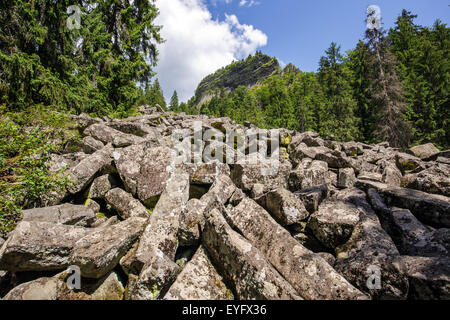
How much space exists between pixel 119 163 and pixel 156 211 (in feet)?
6.00

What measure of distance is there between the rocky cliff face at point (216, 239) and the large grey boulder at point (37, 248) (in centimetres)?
1

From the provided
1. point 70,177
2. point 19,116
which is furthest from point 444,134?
point 19,116

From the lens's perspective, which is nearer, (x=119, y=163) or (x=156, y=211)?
(x=156, y=211)

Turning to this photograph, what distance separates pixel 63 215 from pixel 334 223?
16.2 feet

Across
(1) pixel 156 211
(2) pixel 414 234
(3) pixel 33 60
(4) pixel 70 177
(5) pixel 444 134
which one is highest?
(3) pixel 33 60

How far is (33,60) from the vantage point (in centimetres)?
1100

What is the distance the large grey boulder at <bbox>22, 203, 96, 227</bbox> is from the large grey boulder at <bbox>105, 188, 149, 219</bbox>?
1.47 ft

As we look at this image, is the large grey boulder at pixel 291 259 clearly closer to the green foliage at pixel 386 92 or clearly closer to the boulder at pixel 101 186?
the boulder at pixel 101 186

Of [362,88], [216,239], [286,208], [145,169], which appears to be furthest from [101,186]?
[362,88]

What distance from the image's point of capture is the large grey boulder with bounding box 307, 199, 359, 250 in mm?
3336

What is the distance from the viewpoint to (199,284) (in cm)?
271

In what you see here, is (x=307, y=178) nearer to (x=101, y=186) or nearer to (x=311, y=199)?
(x=311, y=199)
